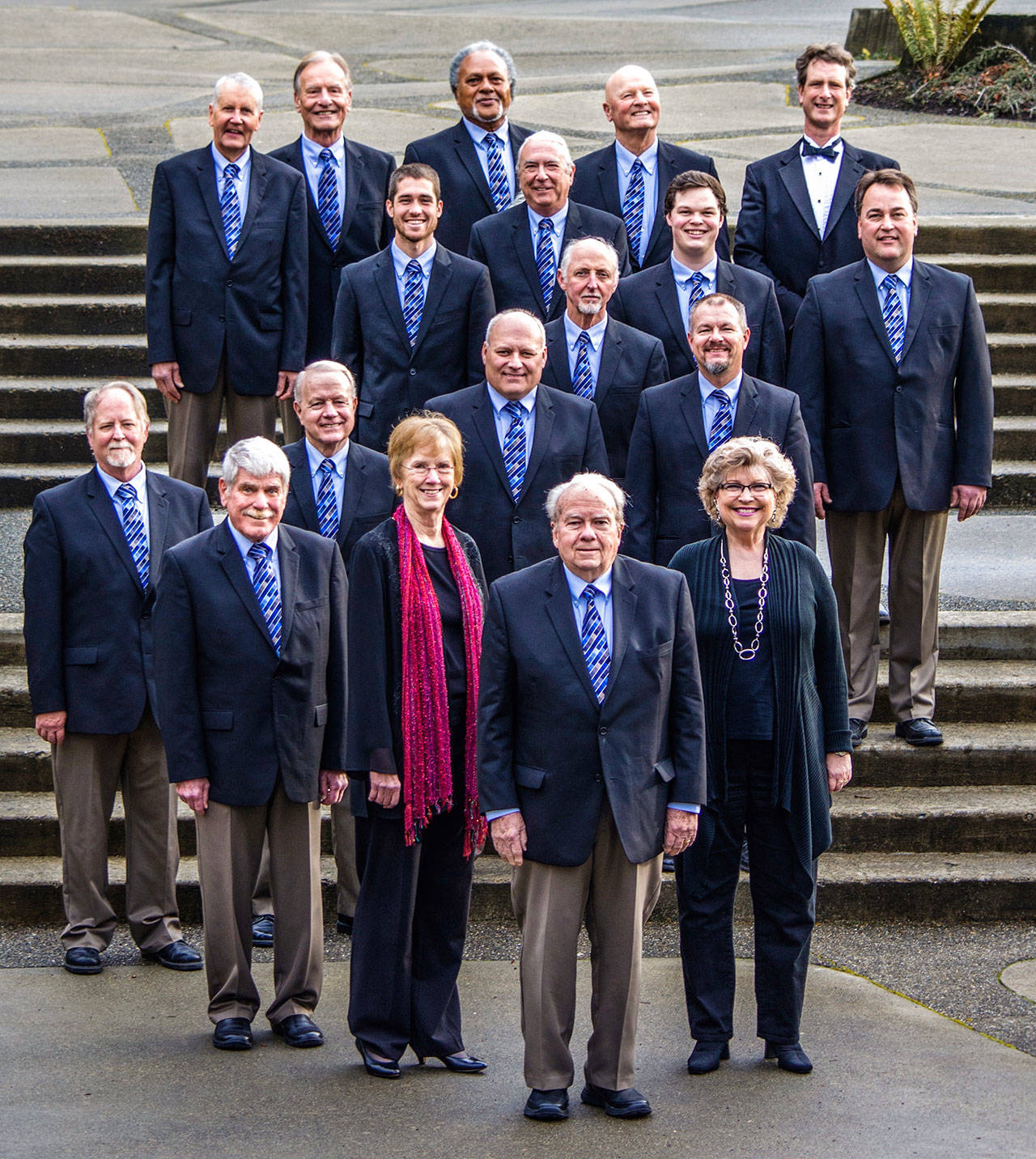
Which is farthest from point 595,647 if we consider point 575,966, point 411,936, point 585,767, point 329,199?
point 329,199

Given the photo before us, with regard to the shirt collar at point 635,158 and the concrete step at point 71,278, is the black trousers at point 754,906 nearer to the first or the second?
the shirt collar at point 635,158

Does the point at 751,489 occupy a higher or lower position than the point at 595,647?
higher

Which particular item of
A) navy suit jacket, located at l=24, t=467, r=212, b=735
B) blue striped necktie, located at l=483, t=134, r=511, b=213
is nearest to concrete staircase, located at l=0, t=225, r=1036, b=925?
navy suit jacket, located at l=24, t=467, r=212, b=735

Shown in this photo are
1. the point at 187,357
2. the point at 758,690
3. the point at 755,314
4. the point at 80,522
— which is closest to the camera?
the point at 758,690

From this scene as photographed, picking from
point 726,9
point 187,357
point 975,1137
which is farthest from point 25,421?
point 726,9

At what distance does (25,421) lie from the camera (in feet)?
31.1

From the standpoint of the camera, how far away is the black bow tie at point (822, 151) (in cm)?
764

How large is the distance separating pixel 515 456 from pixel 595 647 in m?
1.29

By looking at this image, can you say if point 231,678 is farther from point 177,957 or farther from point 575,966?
point 575,966

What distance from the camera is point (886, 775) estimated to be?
7.14 metres

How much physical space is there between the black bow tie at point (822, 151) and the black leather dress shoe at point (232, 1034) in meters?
4.40

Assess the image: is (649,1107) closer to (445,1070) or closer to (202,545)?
(445,1070)

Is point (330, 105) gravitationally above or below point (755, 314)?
above

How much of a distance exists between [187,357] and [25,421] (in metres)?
2.29
